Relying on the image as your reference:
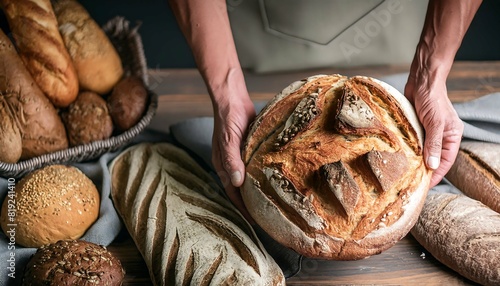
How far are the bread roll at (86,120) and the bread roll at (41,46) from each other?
63mm

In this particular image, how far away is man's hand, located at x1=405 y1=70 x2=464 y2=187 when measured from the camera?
1633 millimetres

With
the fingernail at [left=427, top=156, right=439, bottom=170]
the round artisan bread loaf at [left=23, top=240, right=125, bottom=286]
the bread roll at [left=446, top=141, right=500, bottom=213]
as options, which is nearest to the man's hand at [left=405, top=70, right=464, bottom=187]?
the fingernail at [left=427, top=156, right=439, bottom=170]

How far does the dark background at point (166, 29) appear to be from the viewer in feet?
8.58

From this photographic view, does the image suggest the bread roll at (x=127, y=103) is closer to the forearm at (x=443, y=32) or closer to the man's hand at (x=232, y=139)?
the man's hand at (x=232, y=139)

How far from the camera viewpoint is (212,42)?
6.24ft

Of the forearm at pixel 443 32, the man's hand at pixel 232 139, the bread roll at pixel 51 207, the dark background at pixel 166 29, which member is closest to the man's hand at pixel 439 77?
the forearm at pixel 443 32

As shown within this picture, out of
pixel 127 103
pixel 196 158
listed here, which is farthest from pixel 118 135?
pixel 196 158

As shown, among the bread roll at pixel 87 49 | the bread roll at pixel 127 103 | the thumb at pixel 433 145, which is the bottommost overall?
the bread roll at pixel 127 103

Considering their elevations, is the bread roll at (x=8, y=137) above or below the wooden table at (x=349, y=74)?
above

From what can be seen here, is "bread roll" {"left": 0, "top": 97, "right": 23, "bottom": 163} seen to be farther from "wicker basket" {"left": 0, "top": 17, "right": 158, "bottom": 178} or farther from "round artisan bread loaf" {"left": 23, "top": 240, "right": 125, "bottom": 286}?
"round artisan bread loaf" {"left": 23, "top": 240, "right": 125, "bottom": 286}

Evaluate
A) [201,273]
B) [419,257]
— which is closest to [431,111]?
[419,257]

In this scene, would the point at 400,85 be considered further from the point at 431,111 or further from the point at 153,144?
the point at 153,144

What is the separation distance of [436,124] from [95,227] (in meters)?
0.99

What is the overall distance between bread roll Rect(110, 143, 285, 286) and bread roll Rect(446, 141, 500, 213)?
2.19 ft
